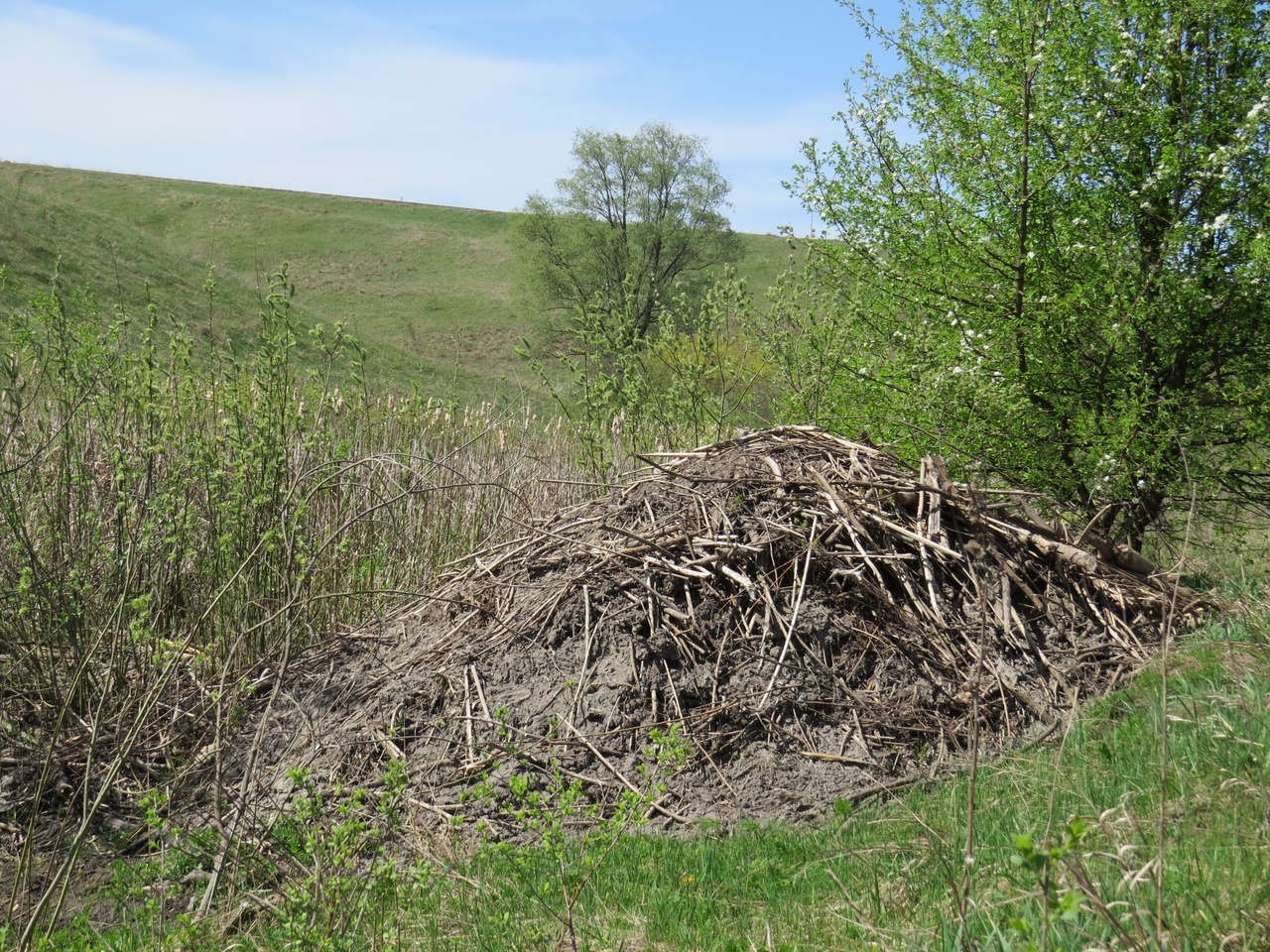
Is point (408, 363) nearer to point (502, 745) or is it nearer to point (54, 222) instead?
point (54, 222)

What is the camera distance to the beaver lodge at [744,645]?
4770 millimetres

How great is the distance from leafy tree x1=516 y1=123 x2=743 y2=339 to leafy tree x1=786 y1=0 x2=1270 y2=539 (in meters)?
32.7

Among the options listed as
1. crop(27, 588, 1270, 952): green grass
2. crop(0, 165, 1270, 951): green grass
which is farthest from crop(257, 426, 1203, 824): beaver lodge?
crop(27, 588, 1270, 952): green grass

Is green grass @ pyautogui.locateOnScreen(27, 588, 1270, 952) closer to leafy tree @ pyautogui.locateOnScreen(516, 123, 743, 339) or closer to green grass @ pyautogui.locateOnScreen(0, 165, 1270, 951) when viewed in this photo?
green grass @ pyautogui.locateOnScreen(0, 165, 1270, 951)

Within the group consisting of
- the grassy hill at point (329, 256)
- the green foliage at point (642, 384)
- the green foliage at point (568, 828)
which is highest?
the grassy hill at point (329, 256)

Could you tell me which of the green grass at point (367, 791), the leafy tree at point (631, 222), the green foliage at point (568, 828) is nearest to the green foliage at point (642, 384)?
the green grass at point (367, 791)

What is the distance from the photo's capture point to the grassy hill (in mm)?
29172

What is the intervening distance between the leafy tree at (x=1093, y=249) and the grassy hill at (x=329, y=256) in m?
21.1

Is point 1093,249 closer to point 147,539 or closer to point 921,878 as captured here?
point 921,878

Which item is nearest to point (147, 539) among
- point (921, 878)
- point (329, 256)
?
point (921, 878)

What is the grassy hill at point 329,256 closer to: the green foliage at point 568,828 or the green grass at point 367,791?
the green grass at point 367,791

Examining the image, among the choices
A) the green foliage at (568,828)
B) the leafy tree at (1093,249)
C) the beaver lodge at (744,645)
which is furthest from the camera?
the leafy tree at (1093,249)

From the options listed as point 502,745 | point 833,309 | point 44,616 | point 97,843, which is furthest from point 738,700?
point 833,309

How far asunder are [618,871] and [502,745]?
0.94 m
